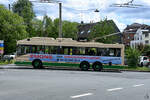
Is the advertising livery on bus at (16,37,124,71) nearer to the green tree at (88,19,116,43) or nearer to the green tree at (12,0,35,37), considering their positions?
the green tree at (88,19,116,43)

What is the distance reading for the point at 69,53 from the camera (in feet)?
76.0

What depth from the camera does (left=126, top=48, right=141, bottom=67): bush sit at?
27.0 meters

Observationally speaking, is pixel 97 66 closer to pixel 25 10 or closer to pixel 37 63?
pixel 37 63

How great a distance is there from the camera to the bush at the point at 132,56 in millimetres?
26984

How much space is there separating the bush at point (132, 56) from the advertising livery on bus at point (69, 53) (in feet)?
14.4

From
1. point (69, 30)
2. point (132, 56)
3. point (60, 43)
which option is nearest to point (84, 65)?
point (60, 43)

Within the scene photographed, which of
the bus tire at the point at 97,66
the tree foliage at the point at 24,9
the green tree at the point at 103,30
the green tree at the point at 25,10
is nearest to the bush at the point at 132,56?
the bus tire at the point at 97,66

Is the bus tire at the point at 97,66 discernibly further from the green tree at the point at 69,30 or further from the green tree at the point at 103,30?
the green tree at the point at 69,30

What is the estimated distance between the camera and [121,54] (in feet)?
75.6

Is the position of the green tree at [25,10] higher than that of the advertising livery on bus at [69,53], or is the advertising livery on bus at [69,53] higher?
the green tree at [25,10]

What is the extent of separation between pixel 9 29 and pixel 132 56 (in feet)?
70.7

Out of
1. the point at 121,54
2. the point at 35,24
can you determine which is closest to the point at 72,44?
the point at 121,54

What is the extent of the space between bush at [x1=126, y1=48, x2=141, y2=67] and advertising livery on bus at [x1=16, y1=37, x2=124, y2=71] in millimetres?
4399

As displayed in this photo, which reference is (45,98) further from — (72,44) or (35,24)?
(35,24)
